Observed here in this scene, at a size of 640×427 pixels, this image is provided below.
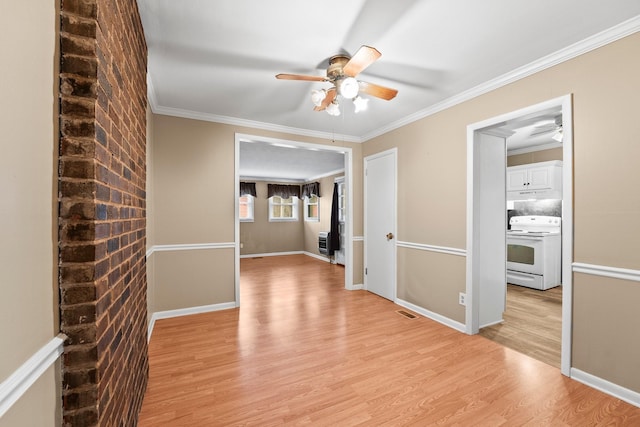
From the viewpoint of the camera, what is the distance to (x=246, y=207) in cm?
791

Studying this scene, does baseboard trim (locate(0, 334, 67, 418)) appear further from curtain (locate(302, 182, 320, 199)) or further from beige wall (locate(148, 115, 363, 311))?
curtain (locate(302, 182, 320, 199))

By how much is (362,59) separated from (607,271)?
217 cm

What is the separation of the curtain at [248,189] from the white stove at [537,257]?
607 centimetres

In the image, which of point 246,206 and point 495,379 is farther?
point 246,206

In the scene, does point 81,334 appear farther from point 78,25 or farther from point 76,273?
point 78,25

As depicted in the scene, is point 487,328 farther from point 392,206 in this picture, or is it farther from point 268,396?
point 268,396

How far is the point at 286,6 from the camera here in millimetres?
1622

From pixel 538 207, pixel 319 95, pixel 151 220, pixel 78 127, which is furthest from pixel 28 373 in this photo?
pixel 538 207

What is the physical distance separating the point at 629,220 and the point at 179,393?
125 inches

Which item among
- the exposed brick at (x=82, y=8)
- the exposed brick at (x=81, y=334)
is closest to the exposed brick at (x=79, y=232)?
the exposed brick at (x=81, y=334)

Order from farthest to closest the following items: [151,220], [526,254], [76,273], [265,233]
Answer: [265,233]
[526,254]
[151,220]
[76,273]

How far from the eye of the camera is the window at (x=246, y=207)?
25.6 ft

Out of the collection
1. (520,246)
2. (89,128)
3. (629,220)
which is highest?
(89,128)

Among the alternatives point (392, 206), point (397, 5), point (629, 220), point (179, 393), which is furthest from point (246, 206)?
point (629, 220)
